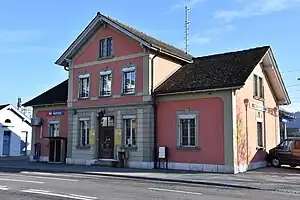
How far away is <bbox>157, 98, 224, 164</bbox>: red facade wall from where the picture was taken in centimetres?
1959

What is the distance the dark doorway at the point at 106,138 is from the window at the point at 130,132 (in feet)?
3.67

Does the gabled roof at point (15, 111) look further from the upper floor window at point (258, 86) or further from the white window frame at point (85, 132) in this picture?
the upper floor window at point (258, 86)

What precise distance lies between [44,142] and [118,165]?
28.6ft

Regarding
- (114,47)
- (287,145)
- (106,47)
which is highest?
(106,47)

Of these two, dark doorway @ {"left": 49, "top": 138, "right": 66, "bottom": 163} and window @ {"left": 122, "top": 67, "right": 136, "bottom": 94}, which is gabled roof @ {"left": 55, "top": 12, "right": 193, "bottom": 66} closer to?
window @ {"left": 122, "top": 67, "right": 136, "bottom": 94}

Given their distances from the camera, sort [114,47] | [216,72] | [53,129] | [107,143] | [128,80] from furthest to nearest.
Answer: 1. [53,129]
2. [114,47]
3. [107,143]
4. [128,80]
5. [216,72]

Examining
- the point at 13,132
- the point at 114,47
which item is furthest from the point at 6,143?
the point at 114,47

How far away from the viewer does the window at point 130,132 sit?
2267cm

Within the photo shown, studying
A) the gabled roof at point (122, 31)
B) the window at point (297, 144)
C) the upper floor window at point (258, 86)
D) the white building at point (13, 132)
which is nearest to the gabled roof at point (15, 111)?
the white building at point (13, 132)

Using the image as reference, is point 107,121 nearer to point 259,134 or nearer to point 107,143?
point 107,143

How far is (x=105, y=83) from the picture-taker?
2466 cm

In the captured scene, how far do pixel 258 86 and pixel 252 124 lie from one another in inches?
110

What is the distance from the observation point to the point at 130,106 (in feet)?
74.6

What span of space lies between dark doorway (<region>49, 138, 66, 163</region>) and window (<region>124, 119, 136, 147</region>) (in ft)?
19.0
